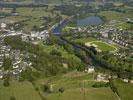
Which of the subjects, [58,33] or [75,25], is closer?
[58,33]

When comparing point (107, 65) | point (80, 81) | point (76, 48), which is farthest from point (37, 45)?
point (80, 81)

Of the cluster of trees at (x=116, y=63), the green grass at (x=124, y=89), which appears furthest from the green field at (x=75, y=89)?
the cluster of trees at (x=116, y=63)

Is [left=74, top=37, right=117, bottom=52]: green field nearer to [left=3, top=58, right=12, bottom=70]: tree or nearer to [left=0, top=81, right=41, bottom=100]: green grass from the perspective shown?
[left=3, top=58, right=12, bottom=70]: tree

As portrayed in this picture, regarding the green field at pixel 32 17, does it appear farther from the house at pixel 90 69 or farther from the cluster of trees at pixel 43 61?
the house at pixel 90 69

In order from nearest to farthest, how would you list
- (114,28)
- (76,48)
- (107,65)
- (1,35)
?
(107,65)
(76,48)
(1,35)
(114,28)

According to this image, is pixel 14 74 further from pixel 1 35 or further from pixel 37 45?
pixel 1 35

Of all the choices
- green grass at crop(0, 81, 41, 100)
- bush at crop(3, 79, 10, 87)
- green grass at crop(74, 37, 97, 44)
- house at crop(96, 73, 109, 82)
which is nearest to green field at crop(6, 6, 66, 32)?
green grass at crop(74, 37, 97, 44)

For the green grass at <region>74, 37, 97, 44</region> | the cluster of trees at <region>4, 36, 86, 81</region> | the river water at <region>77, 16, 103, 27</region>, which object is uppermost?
the cluster of trees at <region>4, 36, 86, 81</region>
